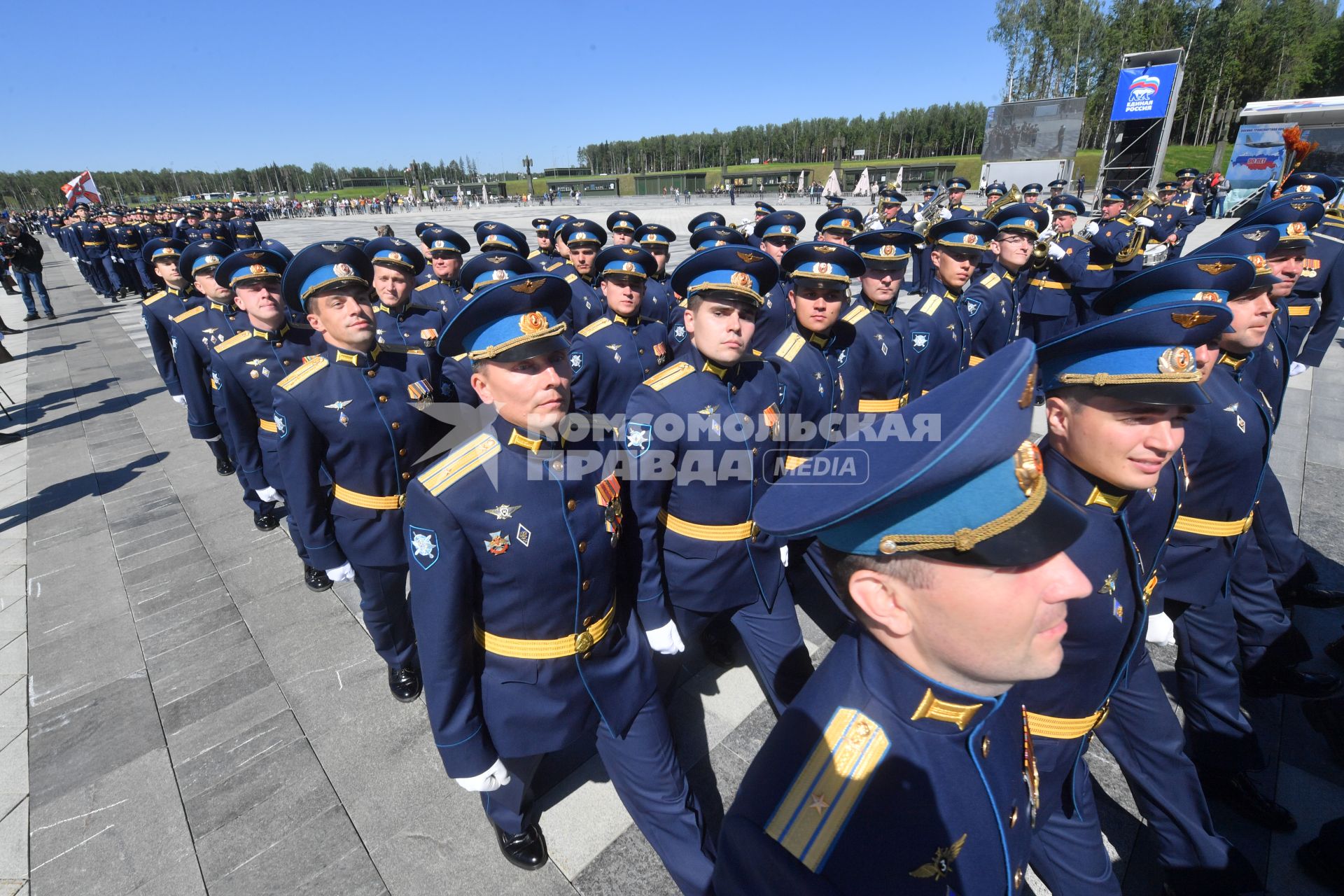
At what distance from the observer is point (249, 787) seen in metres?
3.29

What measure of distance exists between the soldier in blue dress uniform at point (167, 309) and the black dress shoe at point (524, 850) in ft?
23.8

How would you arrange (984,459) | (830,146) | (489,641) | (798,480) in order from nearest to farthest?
(984,459) → (798,480) → (489,641) → (830,146)

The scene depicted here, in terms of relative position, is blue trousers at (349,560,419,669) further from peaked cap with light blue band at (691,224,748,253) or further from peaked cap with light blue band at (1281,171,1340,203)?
peaked cap with light blue band at (1281,171,1340,203)

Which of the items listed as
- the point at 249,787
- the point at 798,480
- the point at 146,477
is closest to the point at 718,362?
the point at 798,480

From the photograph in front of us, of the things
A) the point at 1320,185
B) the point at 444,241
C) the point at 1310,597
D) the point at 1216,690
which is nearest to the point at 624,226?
the point at 444,241

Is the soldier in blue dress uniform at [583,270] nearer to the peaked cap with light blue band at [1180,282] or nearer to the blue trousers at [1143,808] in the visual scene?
the peaked cap with light blue band at [1180,282]

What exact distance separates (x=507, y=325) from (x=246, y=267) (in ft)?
13.7

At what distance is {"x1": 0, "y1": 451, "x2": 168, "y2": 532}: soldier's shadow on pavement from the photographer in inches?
262

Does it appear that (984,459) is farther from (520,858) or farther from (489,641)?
(520,858)

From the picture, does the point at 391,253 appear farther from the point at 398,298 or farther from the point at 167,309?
the point at 167,309

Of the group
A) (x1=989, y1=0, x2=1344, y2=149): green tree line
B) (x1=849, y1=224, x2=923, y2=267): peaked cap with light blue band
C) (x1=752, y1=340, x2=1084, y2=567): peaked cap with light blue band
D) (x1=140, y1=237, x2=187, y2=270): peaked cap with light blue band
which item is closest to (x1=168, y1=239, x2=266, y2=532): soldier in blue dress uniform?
(x1=140, y1=237, x2=187, y2=270): peaked cap with light blue band

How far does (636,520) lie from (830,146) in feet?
335

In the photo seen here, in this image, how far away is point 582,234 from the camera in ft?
26.7

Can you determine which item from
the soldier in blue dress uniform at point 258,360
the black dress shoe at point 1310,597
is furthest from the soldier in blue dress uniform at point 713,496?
the black dress shoe at point 1310,597
